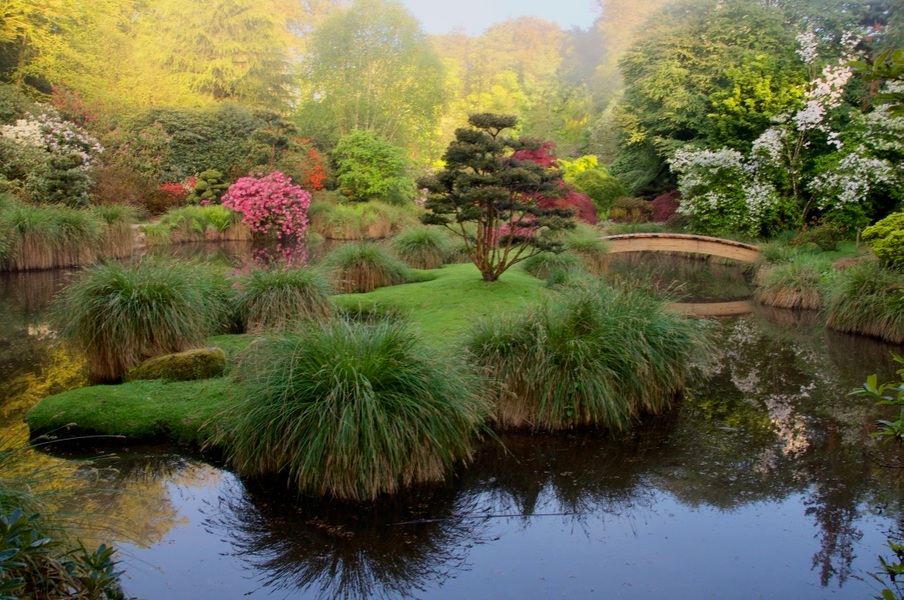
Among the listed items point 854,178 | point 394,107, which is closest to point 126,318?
point 854,178

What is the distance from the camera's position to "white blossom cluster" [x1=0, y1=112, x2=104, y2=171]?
18.1m

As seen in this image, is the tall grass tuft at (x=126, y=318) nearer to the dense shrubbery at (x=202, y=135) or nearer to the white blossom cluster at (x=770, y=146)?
the white blossom cluster at (x=770, y=146)

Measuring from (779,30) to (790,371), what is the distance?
49.1 ft

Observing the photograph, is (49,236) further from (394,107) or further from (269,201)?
(394,107)

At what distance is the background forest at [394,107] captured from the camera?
1798cm

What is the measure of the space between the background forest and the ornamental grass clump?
29.1 feet

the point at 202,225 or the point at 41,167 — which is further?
the point at 202,225

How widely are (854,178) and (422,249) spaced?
34.1 feet

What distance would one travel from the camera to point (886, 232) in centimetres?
1123

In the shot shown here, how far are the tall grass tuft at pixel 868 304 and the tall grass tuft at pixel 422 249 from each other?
6.80 metres

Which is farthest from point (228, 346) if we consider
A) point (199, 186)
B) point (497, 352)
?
point (199, 186)

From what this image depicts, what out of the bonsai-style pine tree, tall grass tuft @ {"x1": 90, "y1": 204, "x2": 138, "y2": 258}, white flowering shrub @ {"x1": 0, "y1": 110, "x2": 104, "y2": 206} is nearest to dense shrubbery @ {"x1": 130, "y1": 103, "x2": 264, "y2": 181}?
white flowering shrub @ {"x1": 0, "y1": 110, "x2": 104, "y2": 206}

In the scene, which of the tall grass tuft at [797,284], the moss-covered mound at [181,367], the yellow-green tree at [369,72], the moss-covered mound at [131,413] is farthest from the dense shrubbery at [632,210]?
the moss-covered mound at [131,413]

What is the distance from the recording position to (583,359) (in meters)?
6.14
